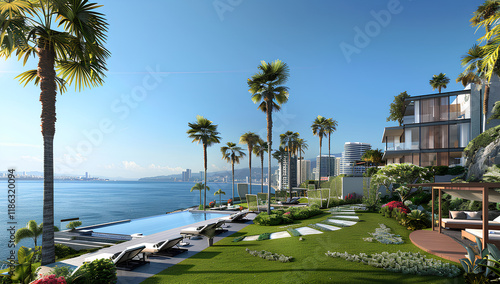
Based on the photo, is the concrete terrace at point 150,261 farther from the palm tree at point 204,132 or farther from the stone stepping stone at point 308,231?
the palm tree at point 204,132

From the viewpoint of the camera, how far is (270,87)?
620 inches

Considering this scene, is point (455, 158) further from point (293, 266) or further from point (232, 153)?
point (293, 266)

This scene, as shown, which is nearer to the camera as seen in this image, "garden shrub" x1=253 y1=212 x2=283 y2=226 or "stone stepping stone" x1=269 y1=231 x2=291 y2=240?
"stone stepping stone" x1=269 y1=231 x2=291 y2=240

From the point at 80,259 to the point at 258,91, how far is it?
41.4ft

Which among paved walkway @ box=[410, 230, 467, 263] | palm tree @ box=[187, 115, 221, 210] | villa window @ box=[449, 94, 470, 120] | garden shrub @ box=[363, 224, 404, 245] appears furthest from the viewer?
villa window @ box=[449, 94, 470, 120]

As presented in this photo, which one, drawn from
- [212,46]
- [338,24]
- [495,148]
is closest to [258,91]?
[212,46]

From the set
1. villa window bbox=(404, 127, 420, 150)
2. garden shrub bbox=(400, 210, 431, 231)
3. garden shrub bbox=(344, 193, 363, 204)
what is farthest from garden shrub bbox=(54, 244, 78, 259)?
villa window bbox=(404, 127, 420, 150)

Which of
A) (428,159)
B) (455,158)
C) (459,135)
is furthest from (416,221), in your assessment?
(459,135)

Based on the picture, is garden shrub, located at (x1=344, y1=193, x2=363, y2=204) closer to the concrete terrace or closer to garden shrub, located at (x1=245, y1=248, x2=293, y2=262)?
the concrete terrace

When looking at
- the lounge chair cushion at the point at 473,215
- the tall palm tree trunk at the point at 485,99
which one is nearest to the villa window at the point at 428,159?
the tall palm tree trunk at the point at 485,99

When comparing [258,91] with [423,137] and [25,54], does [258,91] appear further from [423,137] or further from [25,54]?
[423,137]

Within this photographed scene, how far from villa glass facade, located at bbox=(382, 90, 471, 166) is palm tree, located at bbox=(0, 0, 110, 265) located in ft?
98.5

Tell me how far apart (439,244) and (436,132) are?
82.6 feet

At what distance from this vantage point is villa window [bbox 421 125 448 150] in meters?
27.1
